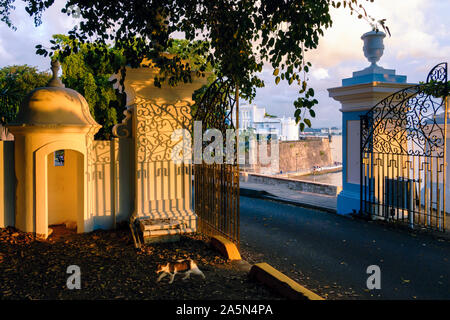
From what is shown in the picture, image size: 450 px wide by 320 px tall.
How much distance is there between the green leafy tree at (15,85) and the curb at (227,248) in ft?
15.4

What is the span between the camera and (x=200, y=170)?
20.5 feet

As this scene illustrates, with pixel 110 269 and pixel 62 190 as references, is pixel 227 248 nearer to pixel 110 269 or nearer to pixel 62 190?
pixel 110 269

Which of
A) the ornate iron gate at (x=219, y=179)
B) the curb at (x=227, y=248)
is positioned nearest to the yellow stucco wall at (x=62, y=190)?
the ornate iron gate at (x=219, y=179)

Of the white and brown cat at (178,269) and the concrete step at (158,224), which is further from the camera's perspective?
the concrete step at (158,224)

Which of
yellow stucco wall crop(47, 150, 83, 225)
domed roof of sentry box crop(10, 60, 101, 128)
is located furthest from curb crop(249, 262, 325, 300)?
yellow stucco wall crop(47, 150, 83, 225)

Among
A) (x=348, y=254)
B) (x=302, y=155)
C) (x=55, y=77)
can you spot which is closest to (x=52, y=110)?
(x=55, y=77)

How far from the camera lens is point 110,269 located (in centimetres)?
429

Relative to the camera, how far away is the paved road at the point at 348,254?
15.3 feet

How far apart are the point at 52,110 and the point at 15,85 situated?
9963mm

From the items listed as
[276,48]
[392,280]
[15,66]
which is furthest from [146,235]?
[15,66]

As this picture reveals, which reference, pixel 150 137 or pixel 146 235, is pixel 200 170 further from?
pixel 146 235

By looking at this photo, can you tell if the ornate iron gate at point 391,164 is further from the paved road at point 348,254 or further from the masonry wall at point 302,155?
the masonry wall at point 302,155
